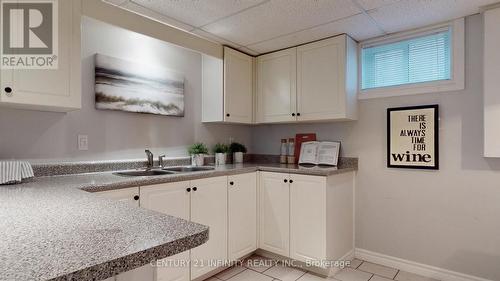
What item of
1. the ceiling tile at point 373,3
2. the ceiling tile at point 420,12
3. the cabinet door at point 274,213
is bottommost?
the cabinet door at point 274,213

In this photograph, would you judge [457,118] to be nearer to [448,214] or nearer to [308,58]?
[448,214]

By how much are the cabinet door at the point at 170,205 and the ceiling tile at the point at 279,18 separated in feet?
4.55

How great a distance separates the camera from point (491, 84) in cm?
205

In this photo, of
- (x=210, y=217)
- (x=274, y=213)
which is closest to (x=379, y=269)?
(x=274, y=213)

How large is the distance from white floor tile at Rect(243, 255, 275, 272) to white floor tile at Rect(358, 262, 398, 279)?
0.83 metres

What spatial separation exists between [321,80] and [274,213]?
1356 mm

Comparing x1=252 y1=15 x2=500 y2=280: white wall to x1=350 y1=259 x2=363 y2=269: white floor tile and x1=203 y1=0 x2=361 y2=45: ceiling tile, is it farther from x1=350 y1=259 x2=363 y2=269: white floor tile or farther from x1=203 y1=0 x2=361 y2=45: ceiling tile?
x1=203 y1=0 x2=361 y2=45: ceiling tile

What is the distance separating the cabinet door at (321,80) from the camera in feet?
8.48

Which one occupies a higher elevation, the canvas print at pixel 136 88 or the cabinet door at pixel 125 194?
the canvas print at pixel 136 88

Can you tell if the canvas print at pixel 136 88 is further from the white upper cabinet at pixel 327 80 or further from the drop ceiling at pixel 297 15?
the white upper cabinet at pixel 327 80

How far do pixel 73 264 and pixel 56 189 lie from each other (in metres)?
1.08

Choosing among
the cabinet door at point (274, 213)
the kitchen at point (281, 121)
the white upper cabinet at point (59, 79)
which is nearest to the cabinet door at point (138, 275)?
the kitchen at point (281, 121)

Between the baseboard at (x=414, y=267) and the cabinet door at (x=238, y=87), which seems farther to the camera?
the cabinet door at (x=238, y=87)

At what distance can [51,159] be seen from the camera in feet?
6.60
